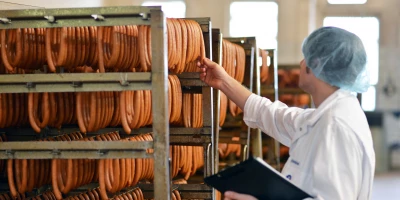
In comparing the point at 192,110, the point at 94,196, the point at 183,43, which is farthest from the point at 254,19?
the point at 94,196

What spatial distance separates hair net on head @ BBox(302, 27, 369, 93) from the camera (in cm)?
308

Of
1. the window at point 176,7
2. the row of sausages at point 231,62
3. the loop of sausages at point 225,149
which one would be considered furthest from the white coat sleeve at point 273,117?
the window at point 176,7

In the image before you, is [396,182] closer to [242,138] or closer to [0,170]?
[242,138]

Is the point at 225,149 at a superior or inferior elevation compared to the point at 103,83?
inferior

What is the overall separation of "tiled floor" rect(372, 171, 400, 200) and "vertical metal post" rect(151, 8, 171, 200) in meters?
8.13

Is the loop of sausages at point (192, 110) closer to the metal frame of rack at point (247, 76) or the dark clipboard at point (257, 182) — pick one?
the dark clipboard at point (257, 182)

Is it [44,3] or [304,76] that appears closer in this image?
[304,76]

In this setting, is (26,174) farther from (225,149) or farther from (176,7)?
(176,7)

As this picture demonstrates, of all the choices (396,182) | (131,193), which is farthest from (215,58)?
(396,182)

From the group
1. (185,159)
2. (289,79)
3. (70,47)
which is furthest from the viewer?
(289,79)

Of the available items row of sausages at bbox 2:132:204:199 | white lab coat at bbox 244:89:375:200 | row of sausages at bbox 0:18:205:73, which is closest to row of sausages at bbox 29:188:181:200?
row of sausages at bbox 2:132:204:199

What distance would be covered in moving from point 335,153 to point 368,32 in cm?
1178

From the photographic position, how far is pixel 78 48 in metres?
3.40

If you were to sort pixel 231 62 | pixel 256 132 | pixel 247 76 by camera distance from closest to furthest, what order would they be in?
pixel 231 62 → pixel 247 76 → pixel 256 132
